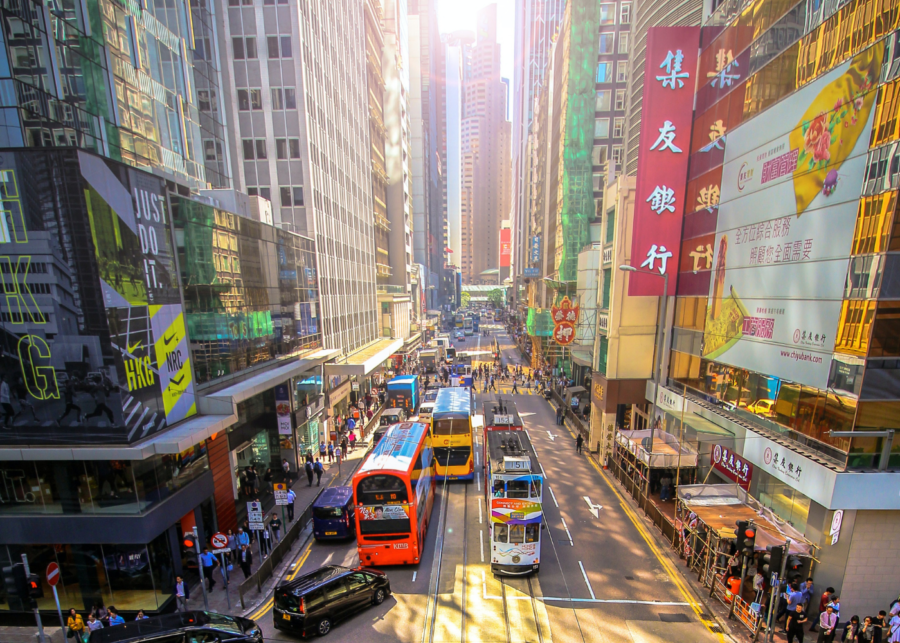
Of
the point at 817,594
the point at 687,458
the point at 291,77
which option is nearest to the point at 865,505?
the point at 817,594

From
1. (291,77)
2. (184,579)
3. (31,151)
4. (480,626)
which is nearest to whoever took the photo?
(31,151)

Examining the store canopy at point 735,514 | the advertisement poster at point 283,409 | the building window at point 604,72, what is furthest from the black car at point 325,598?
the building window at point 604,72

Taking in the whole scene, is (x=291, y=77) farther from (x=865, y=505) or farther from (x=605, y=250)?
(x=865, y=505)

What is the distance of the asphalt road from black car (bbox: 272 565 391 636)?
40 centimetres

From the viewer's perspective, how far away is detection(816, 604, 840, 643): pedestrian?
918 centimetres

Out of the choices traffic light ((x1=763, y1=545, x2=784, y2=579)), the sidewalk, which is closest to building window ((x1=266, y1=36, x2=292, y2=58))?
the sidewalk

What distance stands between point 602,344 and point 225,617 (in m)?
20.1

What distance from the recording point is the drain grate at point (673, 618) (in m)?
10.6

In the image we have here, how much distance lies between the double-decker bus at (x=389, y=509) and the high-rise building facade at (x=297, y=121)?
1658 centimetres

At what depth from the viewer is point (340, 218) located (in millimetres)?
32000

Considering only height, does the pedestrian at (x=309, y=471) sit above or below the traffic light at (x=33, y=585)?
below

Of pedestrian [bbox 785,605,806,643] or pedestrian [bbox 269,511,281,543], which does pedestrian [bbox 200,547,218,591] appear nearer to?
pedestrian [bbox 269,511,281,543]

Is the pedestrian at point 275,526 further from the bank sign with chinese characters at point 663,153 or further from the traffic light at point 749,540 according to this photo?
the bank sign with chinese characters at point 663,153

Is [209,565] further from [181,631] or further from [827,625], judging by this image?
[827,625]
